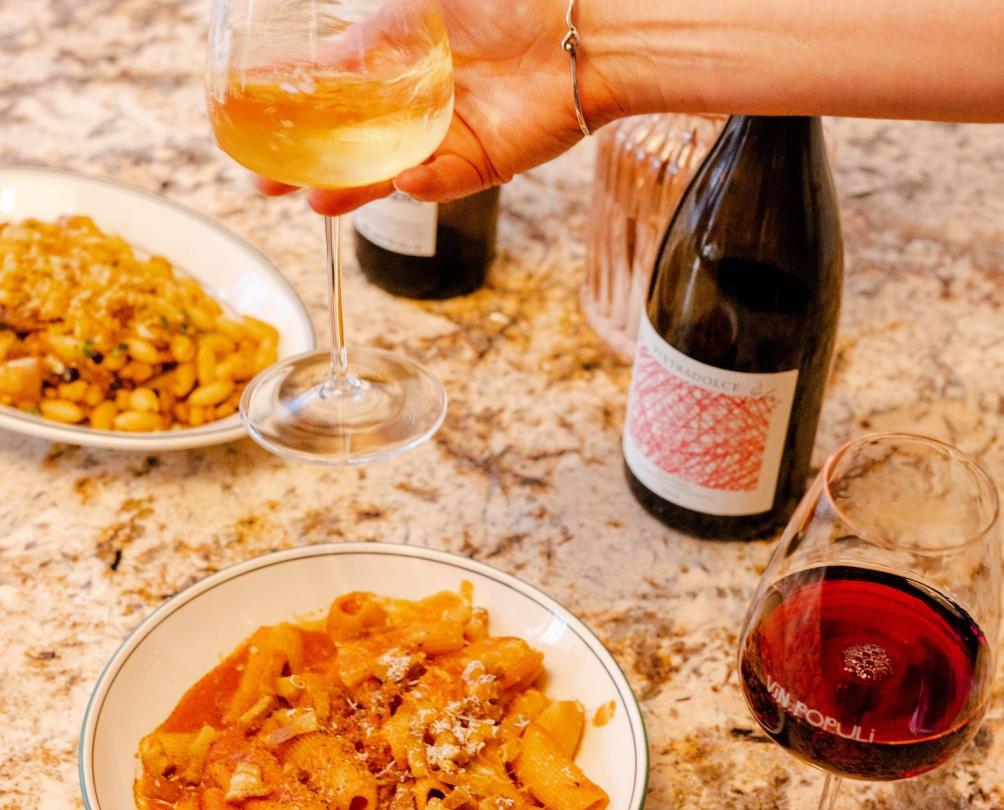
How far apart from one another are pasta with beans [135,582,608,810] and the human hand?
354 mm

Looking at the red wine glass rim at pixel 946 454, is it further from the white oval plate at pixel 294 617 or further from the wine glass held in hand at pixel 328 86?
the wine glass held in hand at pixel 328 86

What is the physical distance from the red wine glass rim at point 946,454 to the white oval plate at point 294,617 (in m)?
0.22

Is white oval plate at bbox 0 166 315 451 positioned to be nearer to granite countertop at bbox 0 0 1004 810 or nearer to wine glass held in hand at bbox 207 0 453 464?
granite countertop at bbox 0 0 1004 810

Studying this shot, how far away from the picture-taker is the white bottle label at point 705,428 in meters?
0.94

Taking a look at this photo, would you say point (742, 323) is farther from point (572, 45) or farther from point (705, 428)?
point (572, 45)

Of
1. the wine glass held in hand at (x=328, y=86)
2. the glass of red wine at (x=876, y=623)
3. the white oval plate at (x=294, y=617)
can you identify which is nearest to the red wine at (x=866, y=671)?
the glass of red wine at (x=876, y=623)

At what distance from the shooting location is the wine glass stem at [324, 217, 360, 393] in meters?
0.95

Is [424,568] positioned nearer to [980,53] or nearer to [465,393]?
[465,393]

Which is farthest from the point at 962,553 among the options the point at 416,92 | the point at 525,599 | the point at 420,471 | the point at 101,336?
the point at 101,336

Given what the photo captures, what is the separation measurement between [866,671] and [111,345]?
733 millimetres

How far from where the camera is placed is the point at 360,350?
45.5 inches

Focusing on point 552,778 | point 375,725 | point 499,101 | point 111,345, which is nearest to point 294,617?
point 375,725

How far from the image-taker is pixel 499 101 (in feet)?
3.46

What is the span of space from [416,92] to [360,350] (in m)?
0.38
